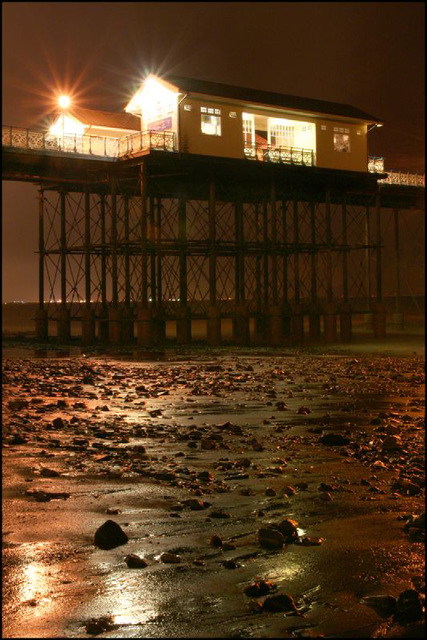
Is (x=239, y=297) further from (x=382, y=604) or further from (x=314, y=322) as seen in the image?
(x=382, y=604)

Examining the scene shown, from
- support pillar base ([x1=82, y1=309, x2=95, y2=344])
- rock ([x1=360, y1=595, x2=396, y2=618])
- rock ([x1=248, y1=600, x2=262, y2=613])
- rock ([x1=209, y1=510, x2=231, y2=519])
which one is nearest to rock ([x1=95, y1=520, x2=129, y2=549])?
rock ([x1=209, y1=510, x2=231, y2=519])

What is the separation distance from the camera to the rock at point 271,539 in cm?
590

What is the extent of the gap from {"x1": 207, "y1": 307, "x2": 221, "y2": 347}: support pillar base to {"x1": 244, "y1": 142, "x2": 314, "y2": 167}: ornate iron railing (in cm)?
727

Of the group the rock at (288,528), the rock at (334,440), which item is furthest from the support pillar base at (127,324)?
the rock at (288,528)

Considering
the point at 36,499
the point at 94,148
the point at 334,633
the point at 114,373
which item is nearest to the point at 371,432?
the point at 36,499

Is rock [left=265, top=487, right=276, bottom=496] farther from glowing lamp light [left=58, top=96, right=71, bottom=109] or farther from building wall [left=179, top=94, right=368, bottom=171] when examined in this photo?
glowing lamp light [left=58, top=96, right=71, bottom=109]

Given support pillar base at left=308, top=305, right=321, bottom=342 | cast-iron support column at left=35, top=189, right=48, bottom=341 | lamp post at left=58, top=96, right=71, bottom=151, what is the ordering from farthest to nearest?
support pillar base at left=308, top=305, right=321, bottom=342
cast-iron support column at left=35, top=189, right=48, bottom=341
lamp post at left=58, top=96, right=71, bottom=151

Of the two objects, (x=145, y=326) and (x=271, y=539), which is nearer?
(x=271, y=539)

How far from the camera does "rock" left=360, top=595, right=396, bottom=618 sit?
471cm

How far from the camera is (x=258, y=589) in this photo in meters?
5.01

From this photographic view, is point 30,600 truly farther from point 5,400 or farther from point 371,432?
point 5,400

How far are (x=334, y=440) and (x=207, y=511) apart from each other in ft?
11.6

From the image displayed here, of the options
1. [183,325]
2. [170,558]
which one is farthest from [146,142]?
[170,558]

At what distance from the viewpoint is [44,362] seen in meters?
23.6
